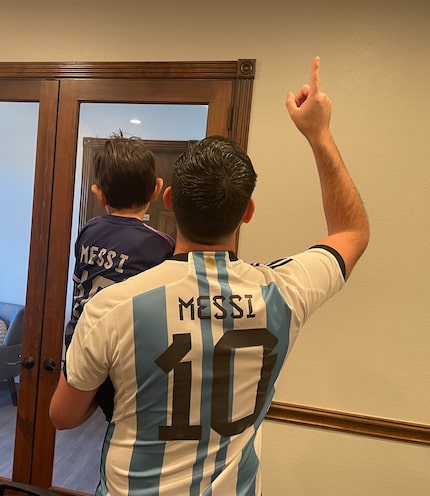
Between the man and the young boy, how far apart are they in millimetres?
296

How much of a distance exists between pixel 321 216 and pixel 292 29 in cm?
75

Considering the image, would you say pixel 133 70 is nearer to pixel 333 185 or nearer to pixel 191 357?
pixel 333 185

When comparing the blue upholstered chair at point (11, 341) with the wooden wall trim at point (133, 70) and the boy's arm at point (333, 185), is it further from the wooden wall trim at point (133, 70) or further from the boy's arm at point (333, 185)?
the boy's arm at point (333, 185)

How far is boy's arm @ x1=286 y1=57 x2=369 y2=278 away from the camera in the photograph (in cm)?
97

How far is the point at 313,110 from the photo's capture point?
962mm

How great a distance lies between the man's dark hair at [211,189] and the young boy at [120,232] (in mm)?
314

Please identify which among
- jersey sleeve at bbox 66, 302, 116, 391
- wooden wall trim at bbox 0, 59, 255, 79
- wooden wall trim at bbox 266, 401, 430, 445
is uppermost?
wooden wall trim at bbox 0, 59, 255, 79

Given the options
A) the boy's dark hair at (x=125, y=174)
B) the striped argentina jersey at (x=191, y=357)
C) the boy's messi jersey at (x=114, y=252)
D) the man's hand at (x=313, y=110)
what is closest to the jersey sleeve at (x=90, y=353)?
the striped argentina jersey at (x=191, y=357)

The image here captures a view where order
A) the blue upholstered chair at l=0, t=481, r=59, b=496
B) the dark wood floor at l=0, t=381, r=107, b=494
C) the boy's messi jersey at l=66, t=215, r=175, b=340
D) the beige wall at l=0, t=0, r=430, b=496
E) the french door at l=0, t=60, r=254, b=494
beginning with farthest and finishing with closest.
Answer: the dark wood floor at l=0, t=381, r=107, b=494, the french door at l=0, t=60, r=254, b=494, the beige wall at l=0, t=0, r=430, b=496, the blue upholstered chair at l=0, t=481, r=59, b=496, the boy's messi jersey at l=66, t=215, r=175, b=340

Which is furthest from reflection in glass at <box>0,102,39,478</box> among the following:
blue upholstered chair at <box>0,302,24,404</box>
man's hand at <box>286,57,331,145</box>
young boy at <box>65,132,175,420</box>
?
man's hand at <box>286,57,331,145</box>

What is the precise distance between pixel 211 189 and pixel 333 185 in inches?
12.5

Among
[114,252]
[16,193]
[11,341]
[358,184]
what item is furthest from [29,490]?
[358,184]

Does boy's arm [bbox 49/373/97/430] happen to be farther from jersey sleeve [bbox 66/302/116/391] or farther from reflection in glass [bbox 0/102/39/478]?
reflection in glass [bbox 0/102/39/478]

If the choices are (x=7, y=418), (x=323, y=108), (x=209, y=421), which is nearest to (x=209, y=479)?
(x=209, y=421)
